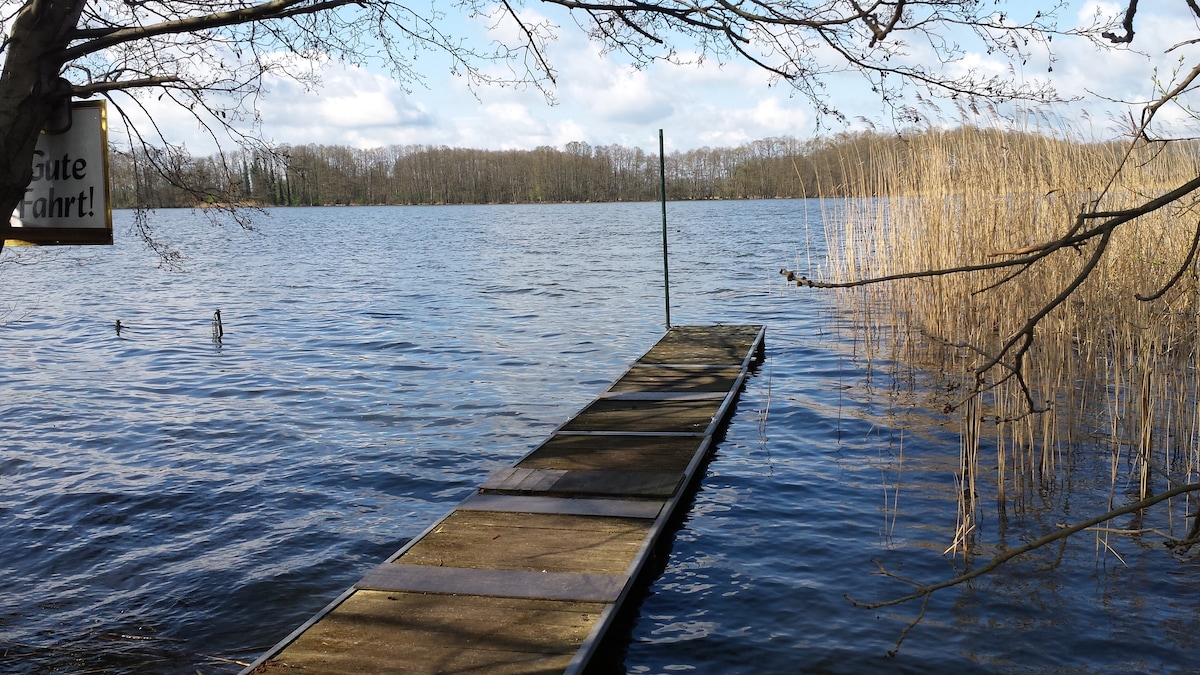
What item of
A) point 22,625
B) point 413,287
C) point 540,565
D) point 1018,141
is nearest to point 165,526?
point 22,625

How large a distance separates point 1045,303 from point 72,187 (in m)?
7.11

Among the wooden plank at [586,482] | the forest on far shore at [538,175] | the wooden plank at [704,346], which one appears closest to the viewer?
the wooden plank at [586,482]

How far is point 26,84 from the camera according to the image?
351cm

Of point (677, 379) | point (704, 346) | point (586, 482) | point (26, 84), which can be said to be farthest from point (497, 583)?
point (704, 346)

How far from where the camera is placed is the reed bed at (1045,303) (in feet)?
23.0

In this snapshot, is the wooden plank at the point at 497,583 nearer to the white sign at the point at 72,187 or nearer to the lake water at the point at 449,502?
the lake water at the point at 449,502

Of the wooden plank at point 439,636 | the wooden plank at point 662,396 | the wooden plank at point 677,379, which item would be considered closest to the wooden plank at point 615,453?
the wooden plank at point 662,396

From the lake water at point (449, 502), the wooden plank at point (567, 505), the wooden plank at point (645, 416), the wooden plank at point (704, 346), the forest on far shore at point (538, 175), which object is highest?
the forest on far shore at point (538, 175)

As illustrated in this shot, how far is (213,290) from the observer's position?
25.1 m

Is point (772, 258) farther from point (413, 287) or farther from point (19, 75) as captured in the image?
point (19, 75)

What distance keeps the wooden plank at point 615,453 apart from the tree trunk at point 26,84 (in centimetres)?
406

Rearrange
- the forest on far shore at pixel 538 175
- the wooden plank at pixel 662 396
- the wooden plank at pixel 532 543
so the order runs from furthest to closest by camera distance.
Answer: the forest on far shore at pixel 538 175
the wooden plank at pixel 662 396
the wooden plank at pixel 532 543

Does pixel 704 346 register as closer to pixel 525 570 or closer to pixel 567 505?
pixel 567 505

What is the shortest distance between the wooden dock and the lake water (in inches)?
18.4
